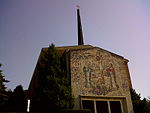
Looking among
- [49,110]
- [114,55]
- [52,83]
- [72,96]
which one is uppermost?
[114,55]

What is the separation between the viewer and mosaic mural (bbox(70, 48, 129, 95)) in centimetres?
1808

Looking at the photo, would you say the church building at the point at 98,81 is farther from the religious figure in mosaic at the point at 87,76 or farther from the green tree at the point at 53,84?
the green tree at the point at 53,84

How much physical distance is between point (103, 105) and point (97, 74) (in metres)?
3.09

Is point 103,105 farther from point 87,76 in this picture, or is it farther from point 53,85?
point 53,85

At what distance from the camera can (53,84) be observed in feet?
53.5

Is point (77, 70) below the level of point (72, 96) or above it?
above

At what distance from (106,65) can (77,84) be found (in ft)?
13.5

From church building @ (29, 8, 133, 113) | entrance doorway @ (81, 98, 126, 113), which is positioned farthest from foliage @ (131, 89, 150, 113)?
entrance doorway @ (81, 98, 126, 113)

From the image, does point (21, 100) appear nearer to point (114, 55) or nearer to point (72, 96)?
point (72, 96)

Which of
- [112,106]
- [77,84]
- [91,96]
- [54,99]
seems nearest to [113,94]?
[112,106]

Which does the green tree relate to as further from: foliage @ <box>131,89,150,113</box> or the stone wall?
foliage @ <box>131,89,150,113</box>

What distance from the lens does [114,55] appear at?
21.0 m

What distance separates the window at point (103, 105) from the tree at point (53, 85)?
2129mm

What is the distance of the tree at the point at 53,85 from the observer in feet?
51.0
